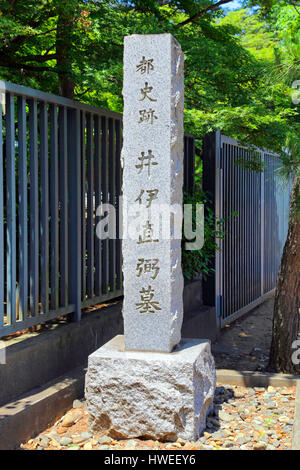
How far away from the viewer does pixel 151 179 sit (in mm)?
3959

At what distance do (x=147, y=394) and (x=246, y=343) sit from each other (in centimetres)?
369

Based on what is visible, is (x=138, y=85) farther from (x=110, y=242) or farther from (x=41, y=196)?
(x=110, y=242)

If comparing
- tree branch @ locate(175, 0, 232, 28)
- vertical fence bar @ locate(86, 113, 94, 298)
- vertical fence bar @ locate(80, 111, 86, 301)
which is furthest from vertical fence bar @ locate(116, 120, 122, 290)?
tree branch @ locate(175, 0, 232, 28)

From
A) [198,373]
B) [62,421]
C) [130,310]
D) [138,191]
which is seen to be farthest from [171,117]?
[62,421]

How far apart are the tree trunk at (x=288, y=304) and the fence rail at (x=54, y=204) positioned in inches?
68.8

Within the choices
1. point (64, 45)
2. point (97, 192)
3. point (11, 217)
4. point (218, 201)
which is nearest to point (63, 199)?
point (97, 192)

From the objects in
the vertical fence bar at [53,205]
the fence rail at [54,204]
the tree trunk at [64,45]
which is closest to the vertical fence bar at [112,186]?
the fence rail at [54,204]

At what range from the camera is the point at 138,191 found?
399cm

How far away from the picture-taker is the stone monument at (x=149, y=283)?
379cm

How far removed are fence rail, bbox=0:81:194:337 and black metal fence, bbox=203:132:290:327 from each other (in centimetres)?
200

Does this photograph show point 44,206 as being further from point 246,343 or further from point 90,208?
point 246,343

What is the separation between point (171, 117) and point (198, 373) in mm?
1908

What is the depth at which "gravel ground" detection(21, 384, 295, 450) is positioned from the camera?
374cm

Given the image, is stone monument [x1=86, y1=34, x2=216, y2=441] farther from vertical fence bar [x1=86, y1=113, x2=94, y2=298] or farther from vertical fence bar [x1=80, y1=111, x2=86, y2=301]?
vertical fence bar [x1=86, y1=113, x2=94, y2=298]
